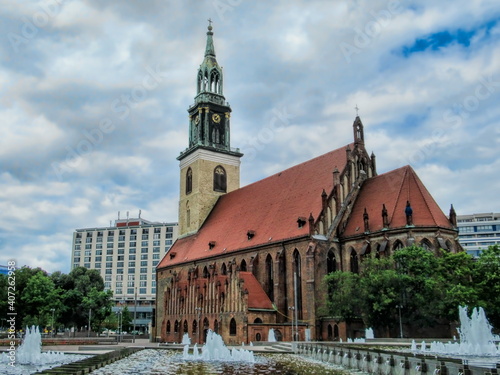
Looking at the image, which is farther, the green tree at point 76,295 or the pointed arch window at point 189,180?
the pointed arch window at point 189,180

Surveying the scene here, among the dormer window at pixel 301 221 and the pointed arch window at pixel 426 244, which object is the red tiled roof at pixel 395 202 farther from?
the dormer window at pixel 301 221

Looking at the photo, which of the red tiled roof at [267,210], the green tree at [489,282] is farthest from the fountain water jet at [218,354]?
the red tiled roof at [267,210]

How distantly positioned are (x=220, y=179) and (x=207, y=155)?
380 cm

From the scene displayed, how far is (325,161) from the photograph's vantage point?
5391 centimetres

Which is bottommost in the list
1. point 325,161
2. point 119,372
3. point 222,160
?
point 119,372

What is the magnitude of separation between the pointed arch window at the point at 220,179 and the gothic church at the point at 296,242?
643 centimetres

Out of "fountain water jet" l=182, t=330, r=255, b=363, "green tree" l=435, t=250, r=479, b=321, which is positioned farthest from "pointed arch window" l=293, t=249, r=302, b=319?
"fountain water jet" l=182, t=330, r=255, b=363

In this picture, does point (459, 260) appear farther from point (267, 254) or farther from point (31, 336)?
point (31, 336)

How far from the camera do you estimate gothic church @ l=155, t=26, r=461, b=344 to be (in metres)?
43.9

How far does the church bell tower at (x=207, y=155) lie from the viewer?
69625 mm

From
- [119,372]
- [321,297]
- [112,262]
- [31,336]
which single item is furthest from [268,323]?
[112,262]

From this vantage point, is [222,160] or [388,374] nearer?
[388,374]

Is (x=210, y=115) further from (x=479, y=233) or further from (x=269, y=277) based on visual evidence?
(x=479, y=233)

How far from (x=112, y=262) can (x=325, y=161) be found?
104 metres
